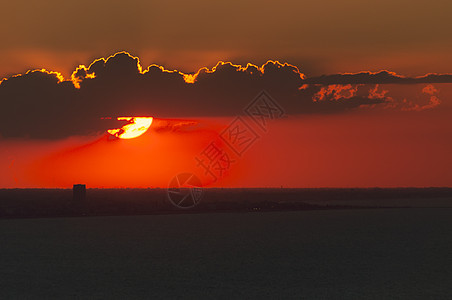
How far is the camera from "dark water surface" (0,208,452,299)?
3188 cm

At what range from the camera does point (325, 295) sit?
30641mm

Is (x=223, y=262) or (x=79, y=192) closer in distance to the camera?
(x=223, y=262)

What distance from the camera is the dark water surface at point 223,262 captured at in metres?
31.9

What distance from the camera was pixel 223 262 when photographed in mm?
43656

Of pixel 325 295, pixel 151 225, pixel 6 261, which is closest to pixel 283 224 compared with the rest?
pixel 151 225

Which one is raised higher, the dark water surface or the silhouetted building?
the silhouetted building

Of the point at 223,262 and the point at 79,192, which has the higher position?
the point at 79,192

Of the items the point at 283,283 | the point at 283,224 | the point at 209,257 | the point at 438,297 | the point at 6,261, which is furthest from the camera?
the point at 283,224

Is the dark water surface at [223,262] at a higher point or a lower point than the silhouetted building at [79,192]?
lower

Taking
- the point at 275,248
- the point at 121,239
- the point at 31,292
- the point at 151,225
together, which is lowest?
the point at 31,292

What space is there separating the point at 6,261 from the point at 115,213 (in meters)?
59.0

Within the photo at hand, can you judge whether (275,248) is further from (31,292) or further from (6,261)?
(31,292)

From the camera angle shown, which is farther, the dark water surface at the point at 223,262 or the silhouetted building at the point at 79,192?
the silhouetted building at the point at 79,192

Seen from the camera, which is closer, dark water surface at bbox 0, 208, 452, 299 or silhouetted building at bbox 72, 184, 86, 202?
dark water surface at bbox 0, 208, 452, 299
